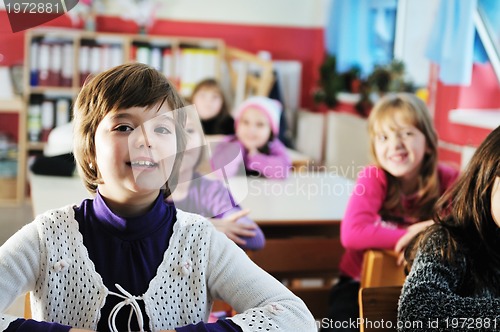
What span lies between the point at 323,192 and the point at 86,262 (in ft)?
4.03

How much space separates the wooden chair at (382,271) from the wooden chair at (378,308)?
436 millimetres

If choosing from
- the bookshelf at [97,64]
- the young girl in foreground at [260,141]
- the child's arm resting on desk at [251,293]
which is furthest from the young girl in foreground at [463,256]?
the bookshelf at [97,64]

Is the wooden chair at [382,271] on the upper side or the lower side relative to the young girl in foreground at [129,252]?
lower

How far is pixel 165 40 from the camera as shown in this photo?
4.77m

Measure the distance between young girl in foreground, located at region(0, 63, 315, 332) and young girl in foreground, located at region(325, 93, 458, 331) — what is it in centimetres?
81

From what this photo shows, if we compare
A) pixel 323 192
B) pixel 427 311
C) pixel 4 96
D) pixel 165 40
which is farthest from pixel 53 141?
pixel 165 40

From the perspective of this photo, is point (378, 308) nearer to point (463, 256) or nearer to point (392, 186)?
point (463, 256)

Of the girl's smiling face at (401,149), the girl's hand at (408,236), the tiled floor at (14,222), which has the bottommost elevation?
the girl's hand at (408,236)

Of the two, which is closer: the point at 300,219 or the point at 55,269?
the point at 55,269

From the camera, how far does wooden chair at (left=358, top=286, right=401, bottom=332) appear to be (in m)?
1.15

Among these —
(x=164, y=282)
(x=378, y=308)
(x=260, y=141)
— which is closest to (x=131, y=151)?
(x=164, y=282)

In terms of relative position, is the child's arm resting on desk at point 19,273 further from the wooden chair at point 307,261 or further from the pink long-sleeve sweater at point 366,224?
the pink long-sleeve sweater at point 366,224

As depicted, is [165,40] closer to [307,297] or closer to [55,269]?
[307,297]

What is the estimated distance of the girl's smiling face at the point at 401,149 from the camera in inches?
71.7
